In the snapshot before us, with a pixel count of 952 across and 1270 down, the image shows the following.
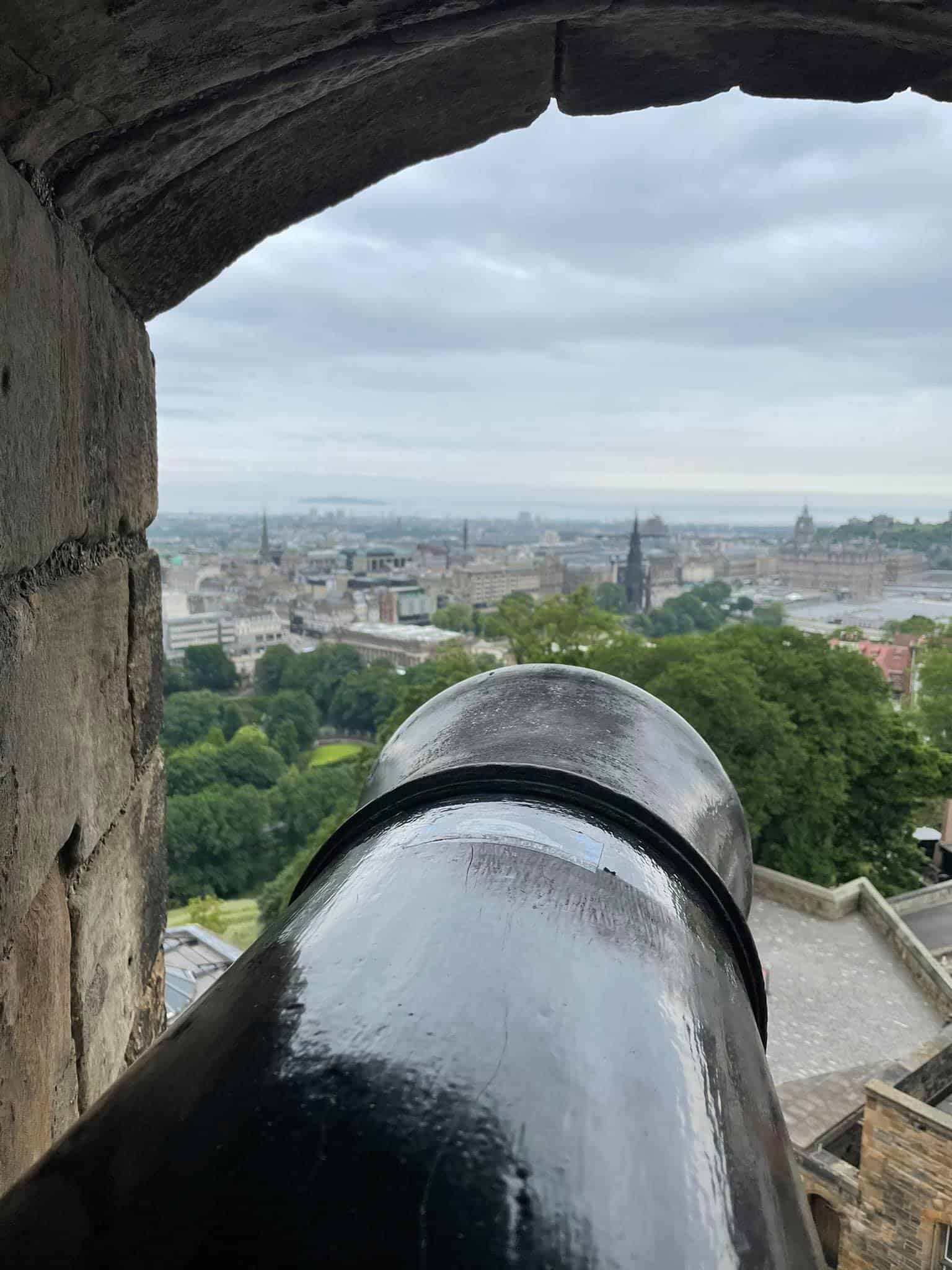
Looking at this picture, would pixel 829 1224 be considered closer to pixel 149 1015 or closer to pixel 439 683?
pixel 149 1015

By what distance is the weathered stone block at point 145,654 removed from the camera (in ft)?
6.87

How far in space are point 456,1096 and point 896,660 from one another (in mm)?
39920

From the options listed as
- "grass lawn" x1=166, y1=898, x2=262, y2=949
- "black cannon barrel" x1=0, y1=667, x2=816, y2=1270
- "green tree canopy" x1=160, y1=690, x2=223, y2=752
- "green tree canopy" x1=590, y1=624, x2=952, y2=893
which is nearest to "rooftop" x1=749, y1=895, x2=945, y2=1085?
"green tree canopy" x1=590, y1=624, x2=952, y2=893

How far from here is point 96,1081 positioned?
190 cm

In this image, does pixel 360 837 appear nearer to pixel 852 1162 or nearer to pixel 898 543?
pixel 852 1162

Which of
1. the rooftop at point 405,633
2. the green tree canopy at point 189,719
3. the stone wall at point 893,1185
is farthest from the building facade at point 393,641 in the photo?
the stone wall at point 893,1185

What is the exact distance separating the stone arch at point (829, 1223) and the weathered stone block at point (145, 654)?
8.06 m

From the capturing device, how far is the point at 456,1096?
29.6 inches

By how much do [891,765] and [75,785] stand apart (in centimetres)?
1595

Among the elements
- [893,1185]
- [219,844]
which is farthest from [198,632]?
[893,1185]

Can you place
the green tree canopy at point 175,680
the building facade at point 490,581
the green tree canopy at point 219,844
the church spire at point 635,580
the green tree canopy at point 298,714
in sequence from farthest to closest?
the building facade at point 490,581
the church spire at point 635,580
the green tree canopy at point 175,680
the green tree canopy at point 298,714
the green tree canopy at point 219,844

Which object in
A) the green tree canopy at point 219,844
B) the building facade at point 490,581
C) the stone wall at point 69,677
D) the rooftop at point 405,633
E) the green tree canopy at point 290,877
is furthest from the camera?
the building facade at point 490,581

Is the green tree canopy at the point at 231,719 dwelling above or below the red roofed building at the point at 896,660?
below

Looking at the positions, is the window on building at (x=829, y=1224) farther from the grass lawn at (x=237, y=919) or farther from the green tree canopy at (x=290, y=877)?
the grass lawn at (x=237, y=919)
